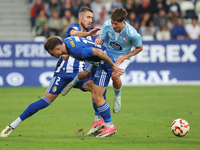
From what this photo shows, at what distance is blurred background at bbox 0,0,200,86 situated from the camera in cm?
1514

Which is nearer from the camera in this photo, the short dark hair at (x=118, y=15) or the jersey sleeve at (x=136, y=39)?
the short dark hair at (x=118, y=15)

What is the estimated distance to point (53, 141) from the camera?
18.9ft

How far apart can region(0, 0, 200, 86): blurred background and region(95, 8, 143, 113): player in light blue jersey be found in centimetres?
790

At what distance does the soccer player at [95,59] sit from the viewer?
5.63m

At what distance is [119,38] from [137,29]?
34.0ft

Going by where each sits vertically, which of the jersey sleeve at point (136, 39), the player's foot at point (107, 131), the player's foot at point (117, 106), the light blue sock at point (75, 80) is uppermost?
the jersey sleeve at point (136, 39)

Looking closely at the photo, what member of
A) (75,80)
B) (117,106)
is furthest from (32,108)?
(117,106)

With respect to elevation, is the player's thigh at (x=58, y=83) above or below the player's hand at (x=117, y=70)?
below

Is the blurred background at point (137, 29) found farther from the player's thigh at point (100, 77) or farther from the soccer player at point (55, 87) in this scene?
the player's thigh at point (100, 77)

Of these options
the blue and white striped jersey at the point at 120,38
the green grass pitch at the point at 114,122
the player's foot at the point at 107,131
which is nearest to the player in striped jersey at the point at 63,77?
the blue and white striped jersey at the point at 120,38

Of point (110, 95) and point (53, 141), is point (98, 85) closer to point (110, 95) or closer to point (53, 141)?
point (53, 141)

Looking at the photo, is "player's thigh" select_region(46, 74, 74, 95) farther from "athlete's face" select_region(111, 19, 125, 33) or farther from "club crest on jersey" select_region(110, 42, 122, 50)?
"athlete's face" select_region(111, 19, 125, 33)

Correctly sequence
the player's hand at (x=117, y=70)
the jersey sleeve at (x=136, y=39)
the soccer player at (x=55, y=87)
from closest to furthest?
1. the player's hand at (x=117, y=70)
2. the soccer player at (x=55, y=87)
3. the jersey sleeve at (x=136, y=39)

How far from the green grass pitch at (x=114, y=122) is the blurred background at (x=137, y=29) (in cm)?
164
